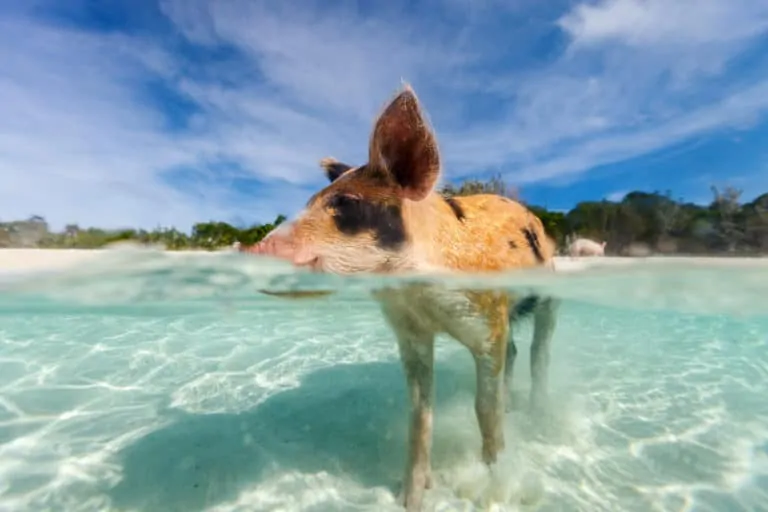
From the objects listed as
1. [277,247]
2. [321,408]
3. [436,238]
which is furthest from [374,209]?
[321,408]

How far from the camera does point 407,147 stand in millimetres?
3107

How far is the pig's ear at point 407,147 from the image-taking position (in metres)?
2.91

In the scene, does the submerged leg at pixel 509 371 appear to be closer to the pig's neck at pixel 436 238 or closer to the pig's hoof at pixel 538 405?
the pig's hoof at pixel 538 405

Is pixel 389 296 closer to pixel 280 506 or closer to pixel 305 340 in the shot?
pixel 280 506

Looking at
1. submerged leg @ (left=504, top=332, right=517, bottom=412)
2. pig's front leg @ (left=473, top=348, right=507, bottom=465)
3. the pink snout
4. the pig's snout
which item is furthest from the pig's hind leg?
the pig's snout

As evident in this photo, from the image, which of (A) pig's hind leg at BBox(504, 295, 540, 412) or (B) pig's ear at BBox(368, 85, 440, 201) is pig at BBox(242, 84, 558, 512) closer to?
(B) pig's ear at BBox(368, 85, 440, 201)

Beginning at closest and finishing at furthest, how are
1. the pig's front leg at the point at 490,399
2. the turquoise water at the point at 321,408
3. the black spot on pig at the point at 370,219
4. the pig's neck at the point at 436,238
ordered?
1. the black spot on pig at the point at 370,219
2. the pig's neck at the point at 436,238
3. the pig's front leg at the point at 490,399
4. the turquoise water at the point at 321,408

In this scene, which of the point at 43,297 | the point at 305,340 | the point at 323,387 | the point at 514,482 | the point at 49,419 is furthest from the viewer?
the point at 305,340

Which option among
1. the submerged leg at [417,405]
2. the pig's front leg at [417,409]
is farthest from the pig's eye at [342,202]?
the pig's front leg at [417,409]

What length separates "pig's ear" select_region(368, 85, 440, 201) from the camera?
2912 millimetres

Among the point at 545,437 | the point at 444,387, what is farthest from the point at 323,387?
the point at 545,437

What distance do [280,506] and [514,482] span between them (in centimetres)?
214

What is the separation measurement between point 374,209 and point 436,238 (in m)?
0.61

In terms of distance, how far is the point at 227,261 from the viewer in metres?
5.28
